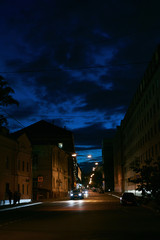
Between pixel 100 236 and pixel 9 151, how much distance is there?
3152cm

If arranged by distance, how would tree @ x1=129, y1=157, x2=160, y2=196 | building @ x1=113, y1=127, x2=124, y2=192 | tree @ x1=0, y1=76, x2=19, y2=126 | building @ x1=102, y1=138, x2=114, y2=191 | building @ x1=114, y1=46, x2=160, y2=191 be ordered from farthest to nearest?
1. building @ x1=102, y1=138, x2=114, y2=191
2. building @ x1=113, y1=127, x2=124, y2=192
3. building @ x1=114, y1=46, x2=160, y2=191
4. tree @ x1=0, y1=76, x2=19, y2=126
5. tree @ x1=129, y1=157, x2=160, y2=196

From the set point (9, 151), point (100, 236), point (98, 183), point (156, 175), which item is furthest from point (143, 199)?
point (98, 183)

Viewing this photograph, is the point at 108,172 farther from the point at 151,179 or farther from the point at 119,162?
the point at 151,179

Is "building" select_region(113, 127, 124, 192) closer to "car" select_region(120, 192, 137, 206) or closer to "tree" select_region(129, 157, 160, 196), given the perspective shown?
"car" select_region(120, 192, 137, 206)

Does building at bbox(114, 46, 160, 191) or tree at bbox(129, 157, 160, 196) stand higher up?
building at bbox(114, 46, 160, 191)

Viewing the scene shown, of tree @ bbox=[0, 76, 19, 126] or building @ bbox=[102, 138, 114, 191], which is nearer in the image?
tree @ bbox=[0, 76, 19, 126]

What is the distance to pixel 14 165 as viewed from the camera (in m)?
43.3

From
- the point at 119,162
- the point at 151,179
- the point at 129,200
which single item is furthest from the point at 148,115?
the point at 119,162

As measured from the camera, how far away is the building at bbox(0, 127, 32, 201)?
39.1 m

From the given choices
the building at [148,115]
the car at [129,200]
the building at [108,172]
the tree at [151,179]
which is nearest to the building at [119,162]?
the building at [108,172]

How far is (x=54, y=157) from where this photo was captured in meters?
67.9

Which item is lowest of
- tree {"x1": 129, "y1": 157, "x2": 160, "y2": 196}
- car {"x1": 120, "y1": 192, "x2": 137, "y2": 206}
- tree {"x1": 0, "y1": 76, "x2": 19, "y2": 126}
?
car {"x1": 120, "y1": 192, "x2": 137, "y2": 206}

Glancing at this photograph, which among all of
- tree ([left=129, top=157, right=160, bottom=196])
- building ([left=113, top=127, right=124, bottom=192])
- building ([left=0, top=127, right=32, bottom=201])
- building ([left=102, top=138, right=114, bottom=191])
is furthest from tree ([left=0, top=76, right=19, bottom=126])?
building ([left=102, top=138, right=114, bottom=191])

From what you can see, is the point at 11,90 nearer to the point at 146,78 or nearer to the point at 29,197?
the point at 29,197
